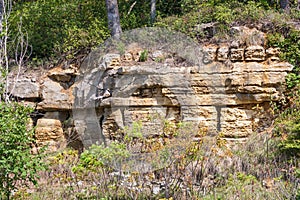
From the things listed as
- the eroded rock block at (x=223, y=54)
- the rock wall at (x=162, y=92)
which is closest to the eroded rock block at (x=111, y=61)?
the rock wall at (x=162, y=92)

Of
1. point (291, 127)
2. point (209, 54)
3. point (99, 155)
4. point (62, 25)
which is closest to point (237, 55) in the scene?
A: point (209, 54)

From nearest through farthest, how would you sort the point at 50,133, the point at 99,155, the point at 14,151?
the point at 14,151 → the point at 99,155 → the point at 50,133

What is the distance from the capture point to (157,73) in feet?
26.3

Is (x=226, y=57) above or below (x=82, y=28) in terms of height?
below

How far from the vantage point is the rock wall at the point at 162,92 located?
784 centimetres

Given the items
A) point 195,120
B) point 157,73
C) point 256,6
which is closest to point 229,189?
point 195,120

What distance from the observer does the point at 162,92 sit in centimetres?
798

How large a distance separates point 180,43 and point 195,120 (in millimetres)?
1892

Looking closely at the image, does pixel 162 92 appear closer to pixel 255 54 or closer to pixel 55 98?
pixel 255 54

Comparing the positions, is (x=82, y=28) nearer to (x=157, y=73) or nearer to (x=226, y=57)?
(x=157, y=73)

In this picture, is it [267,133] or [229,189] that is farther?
[267,133]

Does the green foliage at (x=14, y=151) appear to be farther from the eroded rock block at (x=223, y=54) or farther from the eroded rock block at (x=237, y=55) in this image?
the eroded rock block at (x=237, y=55)

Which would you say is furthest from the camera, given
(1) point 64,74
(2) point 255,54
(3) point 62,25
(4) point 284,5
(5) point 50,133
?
(3) point 62,25

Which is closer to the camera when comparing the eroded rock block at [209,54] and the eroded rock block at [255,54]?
the eroded rock block at [255,54]
